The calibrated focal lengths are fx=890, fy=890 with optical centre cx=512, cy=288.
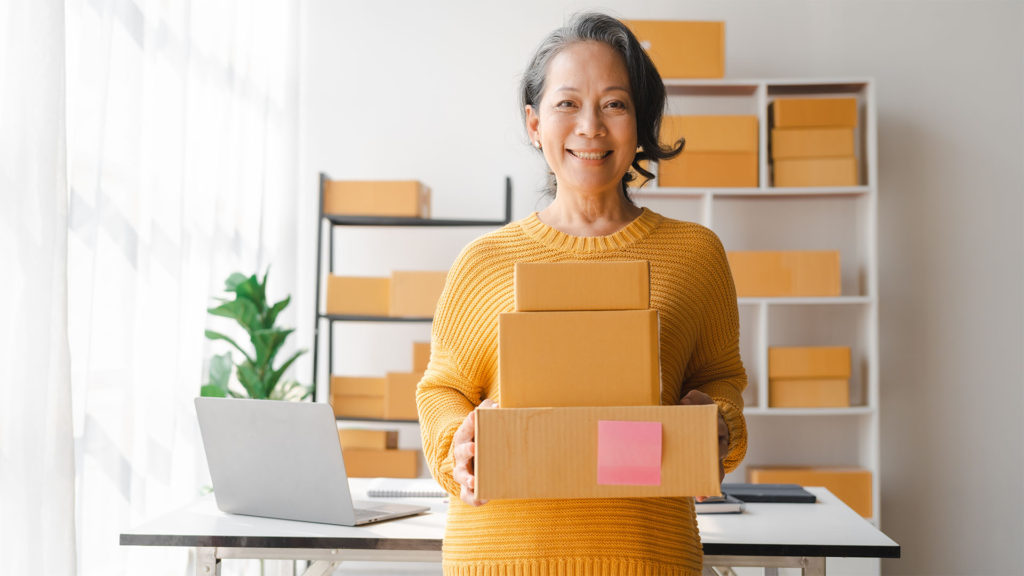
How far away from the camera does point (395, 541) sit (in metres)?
1.79

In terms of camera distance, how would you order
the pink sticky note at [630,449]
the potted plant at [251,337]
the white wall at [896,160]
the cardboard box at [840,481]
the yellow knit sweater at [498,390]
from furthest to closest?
the white wall at [896,160]
the cardboard box at [840,481]
the potted plant at [251,337]
the yellow knit sweater at [498,390]
the pink sticky note at [630,449]

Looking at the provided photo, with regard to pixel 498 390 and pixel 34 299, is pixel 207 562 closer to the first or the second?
pixel 34 299

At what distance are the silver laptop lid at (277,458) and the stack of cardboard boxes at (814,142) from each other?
2.41 metres

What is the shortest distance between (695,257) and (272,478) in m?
1.10

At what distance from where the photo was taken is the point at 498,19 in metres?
3.99

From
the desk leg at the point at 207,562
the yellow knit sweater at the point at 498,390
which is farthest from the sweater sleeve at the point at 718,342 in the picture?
the desk leg at the point at 207,562

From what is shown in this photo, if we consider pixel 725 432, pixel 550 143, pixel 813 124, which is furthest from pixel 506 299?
pixel 813 124

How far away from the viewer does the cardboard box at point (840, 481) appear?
345 centimetres

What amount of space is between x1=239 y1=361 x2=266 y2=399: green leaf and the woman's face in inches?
80.8

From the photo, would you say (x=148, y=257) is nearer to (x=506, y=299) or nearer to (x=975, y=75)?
(x=506, y=299)

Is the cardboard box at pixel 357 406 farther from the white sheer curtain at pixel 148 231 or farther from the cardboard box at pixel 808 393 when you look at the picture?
the cardboard box at pixel 808 393

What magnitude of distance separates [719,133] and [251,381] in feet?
6.62

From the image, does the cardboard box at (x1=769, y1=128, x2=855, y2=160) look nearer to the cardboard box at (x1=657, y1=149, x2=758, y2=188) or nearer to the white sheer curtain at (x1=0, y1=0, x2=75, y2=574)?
the cardboard box at (x1=657, y1=149, x2=758, y2=188)

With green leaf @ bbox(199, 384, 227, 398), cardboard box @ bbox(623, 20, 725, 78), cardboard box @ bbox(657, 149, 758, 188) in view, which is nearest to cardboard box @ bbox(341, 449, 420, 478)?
green leaf @ bbox(199, 384, 227, 398)
